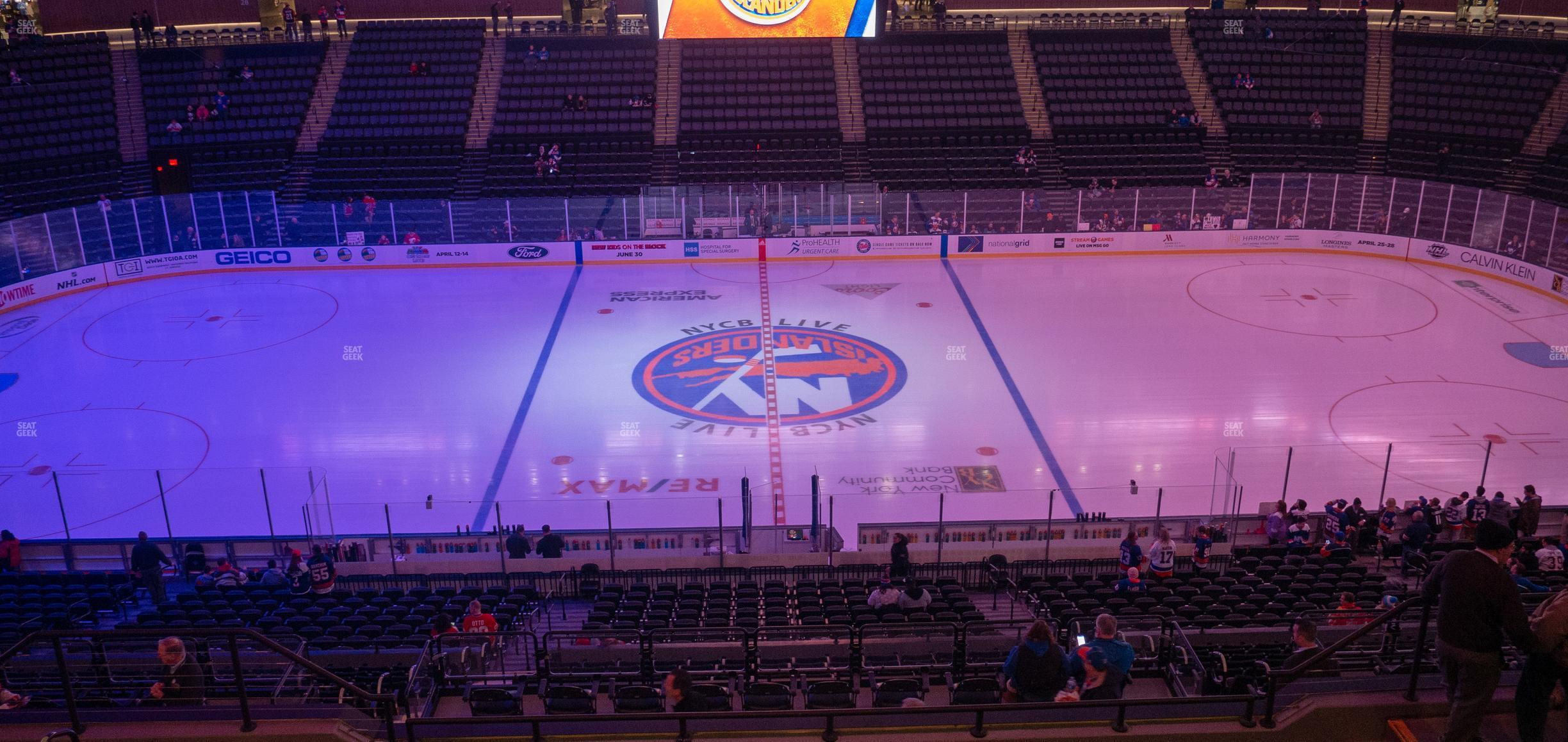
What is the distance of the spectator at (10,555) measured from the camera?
15.2 metres

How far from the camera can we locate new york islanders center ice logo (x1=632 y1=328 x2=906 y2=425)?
21.5 m

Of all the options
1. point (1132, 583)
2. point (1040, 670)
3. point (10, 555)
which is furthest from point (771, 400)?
point (1040, 670)

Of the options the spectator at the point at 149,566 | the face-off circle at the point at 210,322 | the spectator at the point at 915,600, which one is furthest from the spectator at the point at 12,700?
the face-off circle at the point at 210,322

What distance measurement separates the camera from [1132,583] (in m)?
13.6

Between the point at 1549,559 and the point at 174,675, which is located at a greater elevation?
the point at 174,675

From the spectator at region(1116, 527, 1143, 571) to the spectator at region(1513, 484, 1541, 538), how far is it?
5.73 meters

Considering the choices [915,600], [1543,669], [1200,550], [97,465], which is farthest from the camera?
[97,465]

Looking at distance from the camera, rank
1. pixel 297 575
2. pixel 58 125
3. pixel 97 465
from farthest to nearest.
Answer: pixel 58 125, pixel 97 465, pixel 297 575

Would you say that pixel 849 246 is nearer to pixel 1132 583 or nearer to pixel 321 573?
pixel 1132 583

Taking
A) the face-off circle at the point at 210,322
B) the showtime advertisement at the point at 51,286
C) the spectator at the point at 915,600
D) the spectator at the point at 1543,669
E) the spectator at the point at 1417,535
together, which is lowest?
the spectator at the point at 1417,535

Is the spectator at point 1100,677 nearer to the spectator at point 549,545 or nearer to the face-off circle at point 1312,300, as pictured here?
the spectator at point 549,545

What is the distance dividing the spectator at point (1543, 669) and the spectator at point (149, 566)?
14966 mm

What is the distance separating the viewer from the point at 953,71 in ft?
129

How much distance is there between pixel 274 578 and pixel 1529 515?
17.5m
